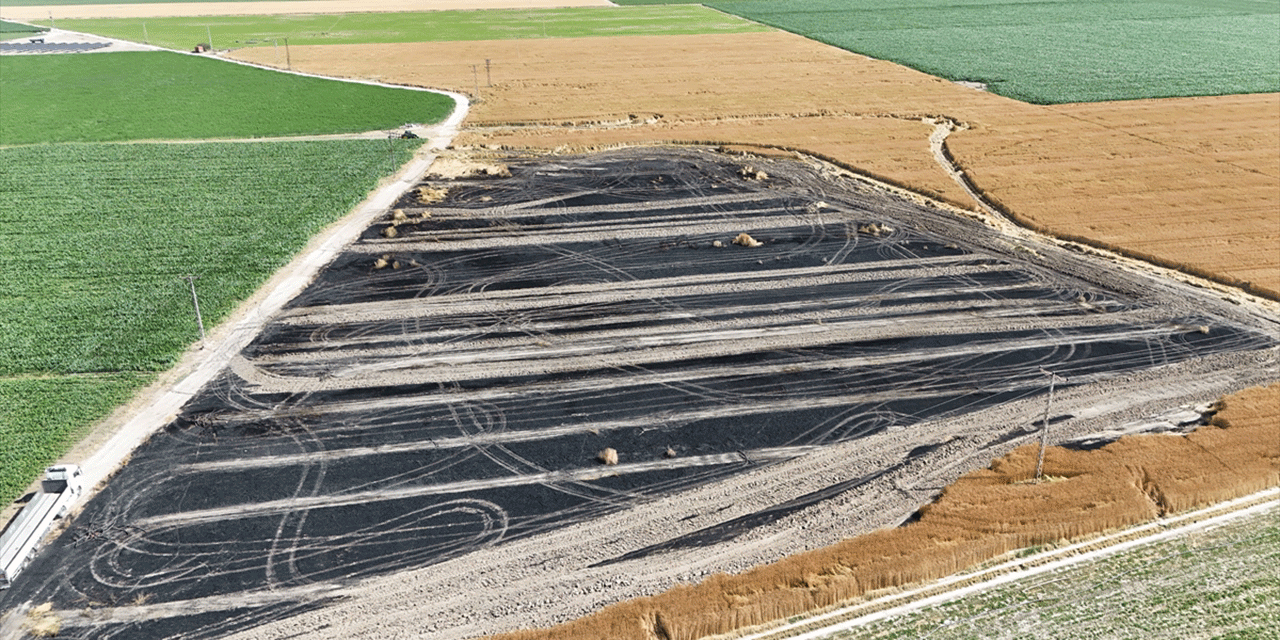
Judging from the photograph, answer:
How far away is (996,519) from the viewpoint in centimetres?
1967

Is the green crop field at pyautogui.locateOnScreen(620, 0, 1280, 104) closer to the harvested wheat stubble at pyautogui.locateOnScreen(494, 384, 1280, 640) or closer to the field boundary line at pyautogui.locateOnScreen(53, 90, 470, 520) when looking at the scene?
the harvested wheat stubble at pyautogui.locateOnScreen(494, 384, 1280, 640)

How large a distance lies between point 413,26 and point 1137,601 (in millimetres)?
91139

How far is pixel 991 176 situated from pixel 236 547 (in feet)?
122

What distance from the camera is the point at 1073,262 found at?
33406 mm

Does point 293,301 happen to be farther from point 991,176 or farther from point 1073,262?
point 991,176

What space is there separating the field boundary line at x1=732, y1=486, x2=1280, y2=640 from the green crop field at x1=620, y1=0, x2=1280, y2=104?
42667mm

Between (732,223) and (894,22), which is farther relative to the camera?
(894,22)

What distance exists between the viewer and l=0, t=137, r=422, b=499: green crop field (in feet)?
81.2

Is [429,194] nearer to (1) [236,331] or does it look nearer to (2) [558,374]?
(1) [236,331]

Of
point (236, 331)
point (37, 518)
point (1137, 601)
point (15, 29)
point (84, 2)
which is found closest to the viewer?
point (1137, 601)

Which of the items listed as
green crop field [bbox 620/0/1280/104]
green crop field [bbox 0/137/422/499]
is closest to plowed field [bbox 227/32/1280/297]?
green crop field [bbox 620/0/1280/104]

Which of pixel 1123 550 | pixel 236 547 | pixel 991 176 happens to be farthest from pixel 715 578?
pixel 991 176

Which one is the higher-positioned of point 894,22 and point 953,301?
point 894,22

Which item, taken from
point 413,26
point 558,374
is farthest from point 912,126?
point 413,26
